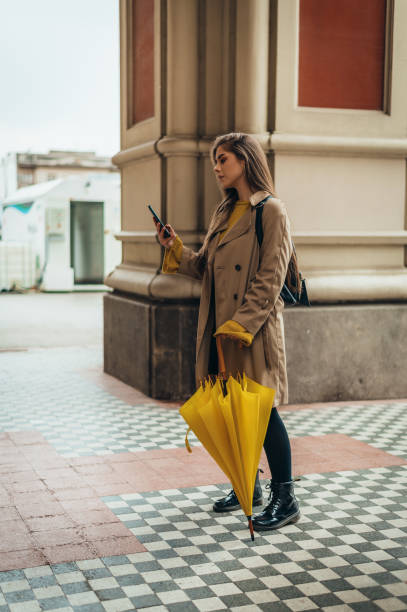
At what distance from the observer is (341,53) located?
23.5 feet

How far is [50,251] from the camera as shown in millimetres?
20125

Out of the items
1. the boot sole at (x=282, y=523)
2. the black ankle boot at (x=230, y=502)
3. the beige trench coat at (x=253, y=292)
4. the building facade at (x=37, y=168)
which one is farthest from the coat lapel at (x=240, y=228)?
the building facade at (x=37, y=168)

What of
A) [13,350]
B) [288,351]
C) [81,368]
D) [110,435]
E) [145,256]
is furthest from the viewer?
[13,350]

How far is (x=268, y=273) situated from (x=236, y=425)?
0.73 metres

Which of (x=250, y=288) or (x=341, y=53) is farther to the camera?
(x=341, y=53)

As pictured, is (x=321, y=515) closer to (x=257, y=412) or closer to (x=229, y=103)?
(x=257, y=412)

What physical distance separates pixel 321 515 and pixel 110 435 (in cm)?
212

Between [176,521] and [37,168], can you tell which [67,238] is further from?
[37,168]

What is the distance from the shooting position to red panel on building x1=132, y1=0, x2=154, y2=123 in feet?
25.2

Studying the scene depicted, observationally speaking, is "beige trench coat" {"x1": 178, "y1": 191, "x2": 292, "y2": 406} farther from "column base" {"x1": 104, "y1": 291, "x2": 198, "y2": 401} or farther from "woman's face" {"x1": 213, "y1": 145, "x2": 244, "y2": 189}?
"column base" {"x1": 104, "y1": 291, "x2": 198, "y2": 401}

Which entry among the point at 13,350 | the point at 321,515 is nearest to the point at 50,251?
the point at 13,350

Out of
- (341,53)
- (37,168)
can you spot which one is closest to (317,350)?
(341,53)

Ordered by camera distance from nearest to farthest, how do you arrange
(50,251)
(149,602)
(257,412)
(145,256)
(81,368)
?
1. (149,602)
2. (257,412)
3. (145,256)
4. (81,368)
5. (50,251)

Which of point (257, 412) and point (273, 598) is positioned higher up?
point (257, 412)
